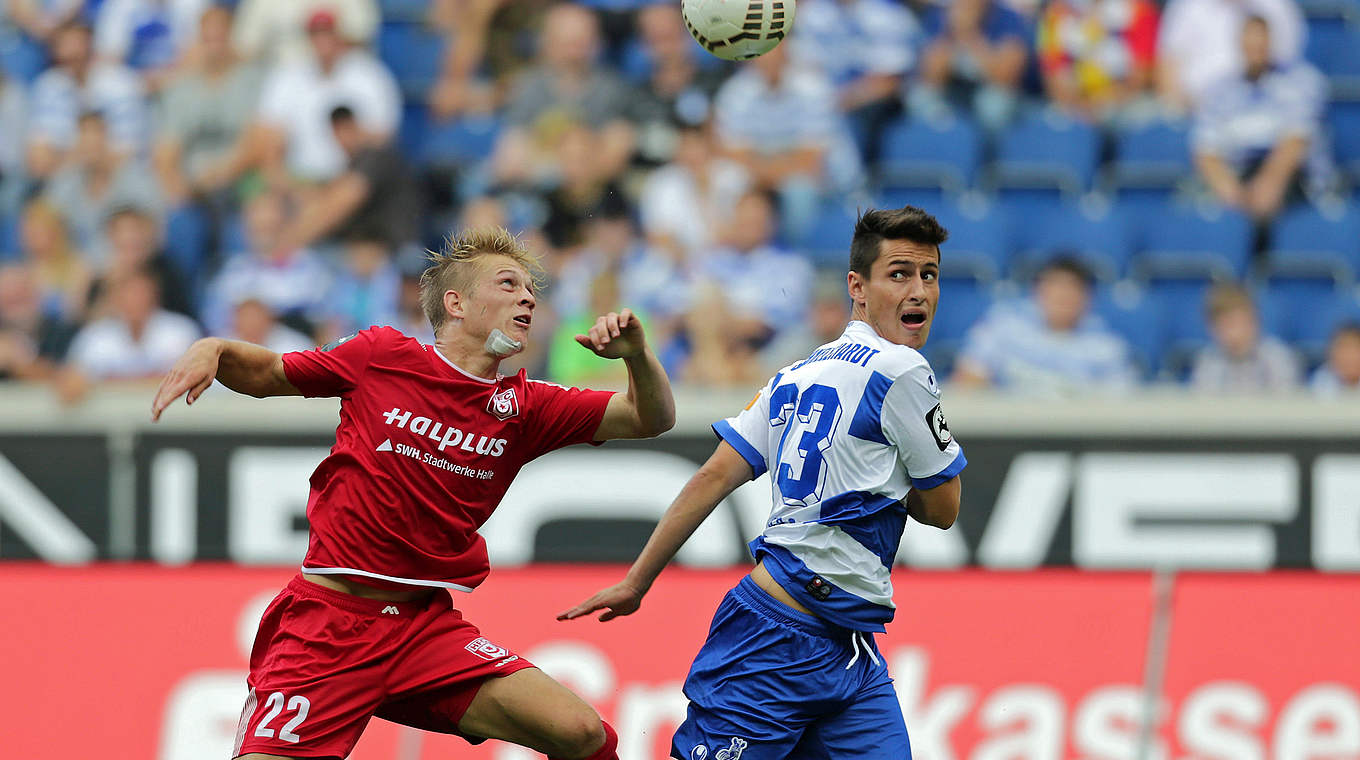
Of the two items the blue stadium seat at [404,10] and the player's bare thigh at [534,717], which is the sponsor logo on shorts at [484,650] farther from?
the blue stadium seat at [404,10]

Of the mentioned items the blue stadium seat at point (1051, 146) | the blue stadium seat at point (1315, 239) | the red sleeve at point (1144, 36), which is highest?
the red sleeve at point (1144, 36)

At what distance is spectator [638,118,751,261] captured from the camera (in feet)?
34.4

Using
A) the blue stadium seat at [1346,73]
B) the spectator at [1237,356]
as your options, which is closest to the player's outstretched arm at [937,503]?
the spectator at [1237,356]

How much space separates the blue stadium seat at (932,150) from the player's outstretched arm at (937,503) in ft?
20.2

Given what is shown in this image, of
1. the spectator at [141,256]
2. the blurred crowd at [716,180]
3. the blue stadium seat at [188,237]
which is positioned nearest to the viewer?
the blurred crowd at [716,180]

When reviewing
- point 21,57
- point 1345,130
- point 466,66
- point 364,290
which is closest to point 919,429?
point 364,290

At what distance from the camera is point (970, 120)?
37.4 feet

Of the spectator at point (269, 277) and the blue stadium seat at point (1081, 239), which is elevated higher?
the blue stadium seat at point (1081, 239)

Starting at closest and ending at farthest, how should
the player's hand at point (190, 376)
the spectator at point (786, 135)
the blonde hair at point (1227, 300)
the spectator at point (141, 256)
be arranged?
the player's hand at point (190, 376), the blonde hair at point (1227, 300), the spectator at point (141, 256), the spectator at point (786, 135)

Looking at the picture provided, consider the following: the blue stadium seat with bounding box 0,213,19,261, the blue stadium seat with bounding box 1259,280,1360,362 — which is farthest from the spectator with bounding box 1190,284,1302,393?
the blue stadium seat with bounding box 0,213,19,261

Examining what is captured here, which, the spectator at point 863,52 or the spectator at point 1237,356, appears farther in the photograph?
the spectator at point 863,52

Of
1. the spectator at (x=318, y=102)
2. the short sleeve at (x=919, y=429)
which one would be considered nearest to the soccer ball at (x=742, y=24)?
the short sleeve at (x=919, y=429)

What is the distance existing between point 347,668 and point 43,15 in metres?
9.14

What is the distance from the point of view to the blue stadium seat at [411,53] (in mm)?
12523
